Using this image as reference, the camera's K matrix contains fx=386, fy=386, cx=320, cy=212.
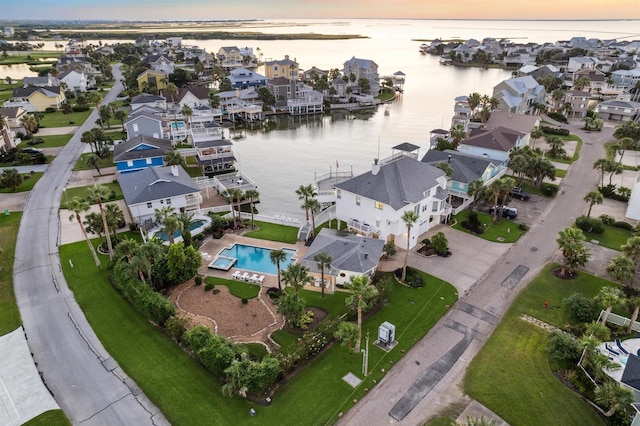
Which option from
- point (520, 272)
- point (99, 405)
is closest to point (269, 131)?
point (520, 272)

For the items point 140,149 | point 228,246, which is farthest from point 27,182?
point 228,246

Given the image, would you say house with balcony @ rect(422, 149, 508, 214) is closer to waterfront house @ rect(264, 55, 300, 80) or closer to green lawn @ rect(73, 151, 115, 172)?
green lawn @ rect(73, 151, 115, 172)

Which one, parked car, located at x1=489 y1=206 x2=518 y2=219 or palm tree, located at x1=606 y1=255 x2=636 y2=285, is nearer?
palm tree, located at x1=606 y1=255 x2=636 y2=285

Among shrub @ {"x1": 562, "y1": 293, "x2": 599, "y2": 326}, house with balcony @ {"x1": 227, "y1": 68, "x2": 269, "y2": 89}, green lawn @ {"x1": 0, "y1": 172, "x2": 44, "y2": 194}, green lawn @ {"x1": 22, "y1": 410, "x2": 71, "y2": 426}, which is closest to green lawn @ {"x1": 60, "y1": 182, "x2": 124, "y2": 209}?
green lawn @ {"x1": 0, "y1": 172, "x2": 44, "y2": 194}

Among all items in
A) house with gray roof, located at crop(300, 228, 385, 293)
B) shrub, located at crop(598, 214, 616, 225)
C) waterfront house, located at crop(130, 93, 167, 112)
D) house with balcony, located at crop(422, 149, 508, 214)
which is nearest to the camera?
house with gray roof, located at crop(300, 228, 385, 293)

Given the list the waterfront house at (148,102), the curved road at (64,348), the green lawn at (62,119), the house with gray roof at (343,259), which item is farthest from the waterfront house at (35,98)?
the house with gray roof at (343,259)

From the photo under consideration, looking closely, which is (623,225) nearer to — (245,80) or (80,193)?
(80,193)

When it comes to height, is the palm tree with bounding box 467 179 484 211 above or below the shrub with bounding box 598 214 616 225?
above

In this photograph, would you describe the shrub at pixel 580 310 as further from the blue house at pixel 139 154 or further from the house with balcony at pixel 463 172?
the blue house at pixel 139 154

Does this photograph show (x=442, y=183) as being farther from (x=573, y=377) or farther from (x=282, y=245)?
(x=573, y=377)

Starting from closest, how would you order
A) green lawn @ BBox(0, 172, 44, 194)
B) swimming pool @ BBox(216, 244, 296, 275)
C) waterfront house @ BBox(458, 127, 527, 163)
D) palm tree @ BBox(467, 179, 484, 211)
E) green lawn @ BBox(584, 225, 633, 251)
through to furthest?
swimming pool @ BBox(216, 244, 296, 275) < green lawn @ BBox(584, 225, 633, 251) < palm tree @ BBox(467, 179, 484, 211) < green lawn @ BBox(0, 172, 44, 194) < waterfront house @ BBox(458, 127, 527, 163)
